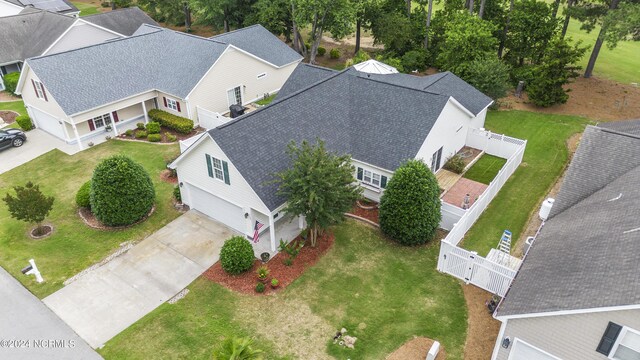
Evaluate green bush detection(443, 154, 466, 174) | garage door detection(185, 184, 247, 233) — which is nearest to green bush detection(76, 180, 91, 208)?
garage door detection(185, 184, 247, 233)

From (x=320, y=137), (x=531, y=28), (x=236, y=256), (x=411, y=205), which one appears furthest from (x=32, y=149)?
(x=531, y=28)

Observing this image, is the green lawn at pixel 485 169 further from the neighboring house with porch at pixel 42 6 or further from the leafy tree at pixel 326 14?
the neighboring house with porch at pixel 42 6

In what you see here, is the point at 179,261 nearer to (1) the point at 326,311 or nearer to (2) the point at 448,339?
(1) the point at 326,311

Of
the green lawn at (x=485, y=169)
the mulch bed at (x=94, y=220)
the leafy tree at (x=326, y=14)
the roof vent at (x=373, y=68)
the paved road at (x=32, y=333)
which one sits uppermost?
the leafy tree at (x=326, y=14)

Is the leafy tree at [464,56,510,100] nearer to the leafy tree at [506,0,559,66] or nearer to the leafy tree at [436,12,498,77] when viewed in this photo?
the leafy tree at [436,12,498,77]

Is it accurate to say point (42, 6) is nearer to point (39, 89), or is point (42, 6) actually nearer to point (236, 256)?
point (39, 89)

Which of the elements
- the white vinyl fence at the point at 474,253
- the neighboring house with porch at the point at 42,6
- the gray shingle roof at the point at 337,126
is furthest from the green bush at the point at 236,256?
the neighboring house with porch at the point at 42,6

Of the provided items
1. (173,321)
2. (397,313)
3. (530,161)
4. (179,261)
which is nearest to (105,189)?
(179,261)
